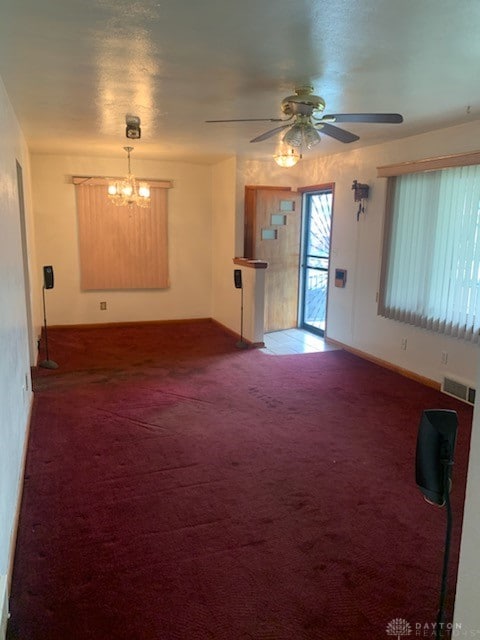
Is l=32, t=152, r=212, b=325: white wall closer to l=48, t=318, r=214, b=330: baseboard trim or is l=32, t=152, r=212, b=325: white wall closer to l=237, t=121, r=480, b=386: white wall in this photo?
l=48, t=318, r=214, b=330: baseboard trim

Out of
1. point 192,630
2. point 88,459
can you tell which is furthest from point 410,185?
point 192,630

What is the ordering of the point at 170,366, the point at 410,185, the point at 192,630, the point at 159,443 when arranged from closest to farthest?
the point at 192,630, the point at 159,443, the point at 410,185, the point at 170,366

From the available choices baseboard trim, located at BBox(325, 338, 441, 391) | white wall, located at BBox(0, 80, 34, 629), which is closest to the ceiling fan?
white wall, located at BBox(0, 80, 34, 629)

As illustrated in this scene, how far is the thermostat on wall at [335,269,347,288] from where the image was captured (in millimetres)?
6023

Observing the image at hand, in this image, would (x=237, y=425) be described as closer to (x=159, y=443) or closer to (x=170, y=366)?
(x=159, y=443)

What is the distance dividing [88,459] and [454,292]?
133 inches

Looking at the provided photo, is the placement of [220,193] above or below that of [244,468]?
above

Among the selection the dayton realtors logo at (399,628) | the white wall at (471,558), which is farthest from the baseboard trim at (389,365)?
the white wall at (471,558)

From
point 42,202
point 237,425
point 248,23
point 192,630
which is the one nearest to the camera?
point 192,630

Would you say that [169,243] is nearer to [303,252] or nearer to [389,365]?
[303,252]

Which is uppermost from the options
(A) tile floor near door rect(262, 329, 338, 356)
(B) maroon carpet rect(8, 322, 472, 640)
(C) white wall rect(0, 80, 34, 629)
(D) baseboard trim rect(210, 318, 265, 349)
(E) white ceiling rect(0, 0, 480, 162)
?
(E) white ceiling rect(0, 0, 480, 162)

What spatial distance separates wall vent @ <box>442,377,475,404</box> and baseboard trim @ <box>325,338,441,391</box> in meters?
0.11

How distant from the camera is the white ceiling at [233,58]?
2082 millimetres

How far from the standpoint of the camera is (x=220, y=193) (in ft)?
23.4
